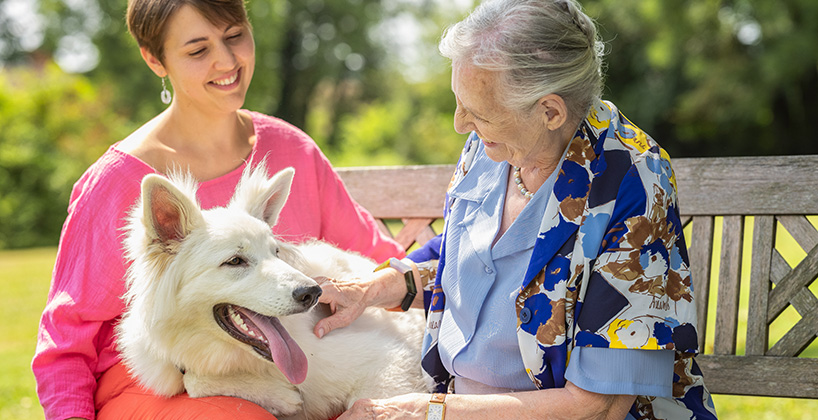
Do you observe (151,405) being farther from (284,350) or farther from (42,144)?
(42,144)

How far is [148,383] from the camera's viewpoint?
2416mm

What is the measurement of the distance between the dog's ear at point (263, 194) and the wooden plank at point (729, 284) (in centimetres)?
190

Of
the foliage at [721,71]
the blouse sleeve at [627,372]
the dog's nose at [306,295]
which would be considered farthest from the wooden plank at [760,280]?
the foliage at [721,71]

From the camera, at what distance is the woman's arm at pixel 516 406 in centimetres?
198

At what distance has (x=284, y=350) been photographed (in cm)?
218

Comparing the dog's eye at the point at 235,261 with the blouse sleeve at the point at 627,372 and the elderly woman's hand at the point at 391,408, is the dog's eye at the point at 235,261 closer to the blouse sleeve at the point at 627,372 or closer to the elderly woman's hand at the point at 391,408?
the elderly woman's hand at the point at 391,408

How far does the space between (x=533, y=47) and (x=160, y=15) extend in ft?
5.40

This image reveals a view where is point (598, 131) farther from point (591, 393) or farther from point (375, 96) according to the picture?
point (375, 96)

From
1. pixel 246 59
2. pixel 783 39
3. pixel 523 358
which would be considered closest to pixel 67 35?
pixel 783 39

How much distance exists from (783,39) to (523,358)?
13.4 metres

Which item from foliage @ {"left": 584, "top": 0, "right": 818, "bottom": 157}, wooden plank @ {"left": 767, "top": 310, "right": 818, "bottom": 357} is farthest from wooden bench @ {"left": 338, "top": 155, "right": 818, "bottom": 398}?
foliage @ {"left": 584, "top": 0, "right": 818, "bottom": 157}

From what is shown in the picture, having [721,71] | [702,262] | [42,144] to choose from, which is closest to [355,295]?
[702,262]

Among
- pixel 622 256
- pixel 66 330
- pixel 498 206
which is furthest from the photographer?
pixel 66 330

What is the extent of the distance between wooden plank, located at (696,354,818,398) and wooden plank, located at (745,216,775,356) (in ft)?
0.21
